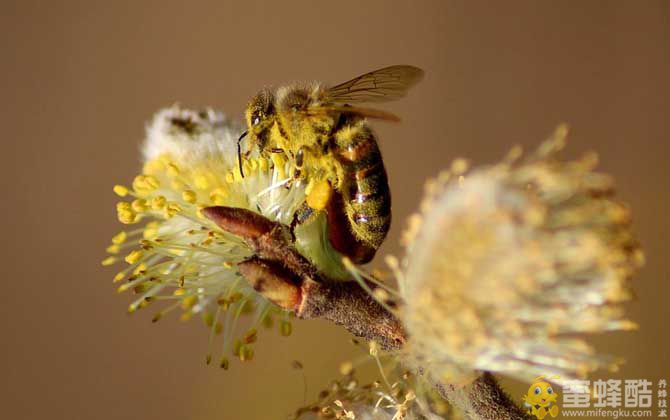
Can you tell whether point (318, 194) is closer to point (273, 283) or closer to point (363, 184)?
point (363, 184)

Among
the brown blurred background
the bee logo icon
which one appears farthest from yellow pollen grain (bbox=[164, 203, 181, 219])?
the brown blurred background

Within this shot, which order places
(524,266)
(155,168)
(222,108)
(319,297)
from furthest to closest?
(222,108) < (155,168) < (319,297) < (524,266)

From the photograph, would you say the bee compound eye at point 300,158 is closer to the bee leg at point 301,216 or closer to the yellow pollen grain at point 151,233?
the bee leg at point 301,216

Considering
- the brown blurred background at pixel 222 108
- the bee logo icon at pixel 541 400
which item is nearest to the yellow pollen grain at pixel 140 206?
the bee logo icon at pixel 541 400

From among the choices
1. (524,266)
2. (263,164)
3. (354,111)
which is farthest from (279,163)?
(524,266)

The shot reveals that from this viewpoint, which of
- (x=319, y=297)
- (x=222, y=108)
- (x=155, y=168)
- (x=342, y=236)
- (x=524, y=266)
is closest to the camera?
(x=524, y=266)

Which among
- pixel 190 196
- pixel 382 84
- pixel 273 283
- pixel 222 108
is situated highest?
pixel 222 108
